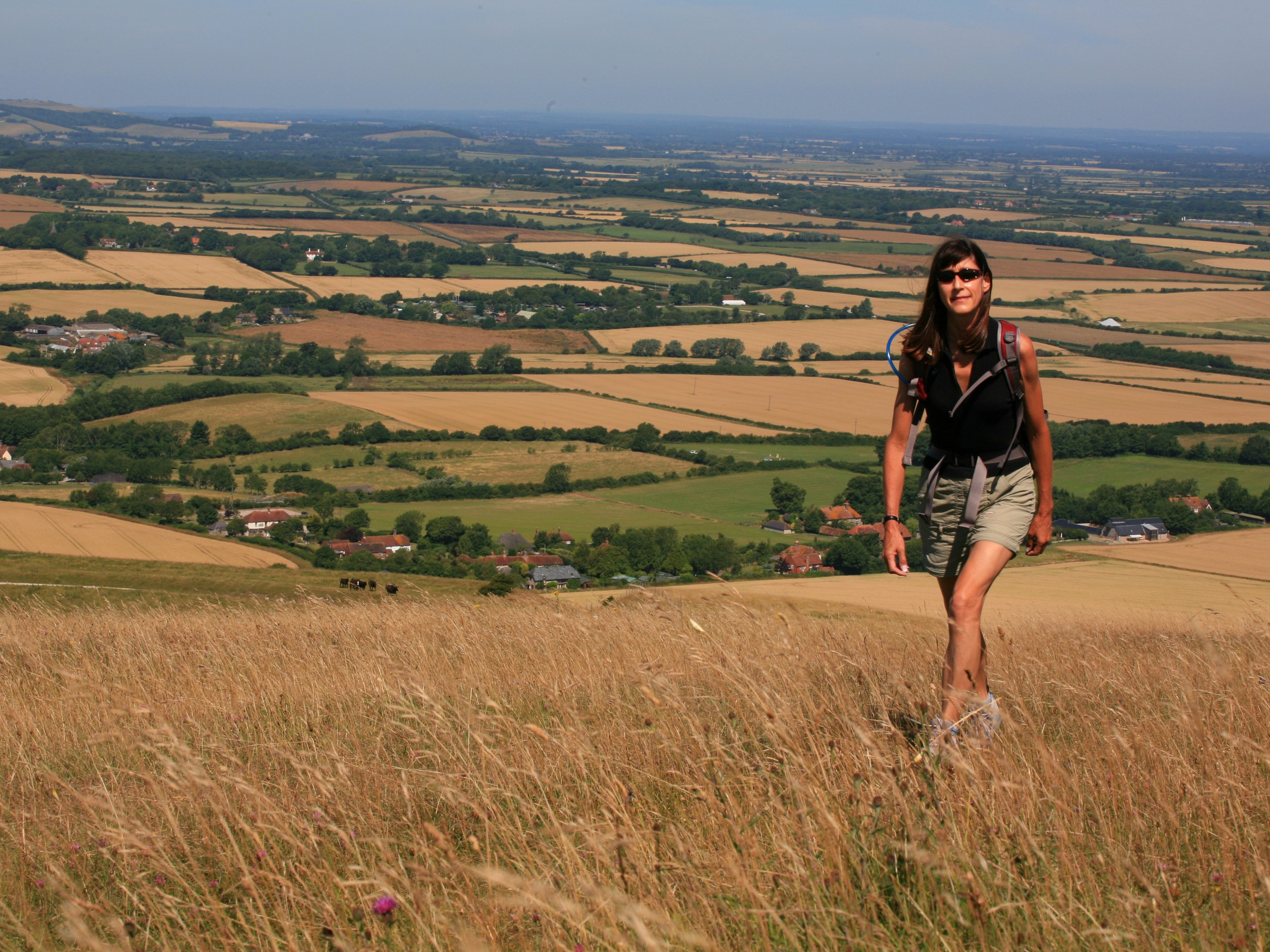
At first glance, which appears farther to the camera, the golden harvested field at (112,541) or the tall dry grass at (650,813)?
the golden harvested field at (112,541)

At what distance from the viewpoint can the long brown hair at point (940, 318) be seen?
13.4ft

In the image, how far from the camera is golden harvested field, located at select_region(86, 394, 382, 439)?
52312mm

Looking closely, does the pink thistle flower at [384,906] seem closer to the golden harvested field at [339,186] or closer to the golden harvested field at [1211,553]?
the golden harvested field at [1211,553]

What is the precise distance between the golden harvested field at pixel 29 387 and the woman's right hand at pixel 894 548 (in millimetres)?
60574

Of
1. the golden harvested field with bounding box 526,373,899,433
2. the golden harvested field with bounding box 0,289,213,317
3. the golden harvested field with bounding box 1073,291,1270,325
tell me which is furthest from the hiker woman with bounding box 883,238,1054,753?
the golden harvested field with bounding box 1073,291,1270,325

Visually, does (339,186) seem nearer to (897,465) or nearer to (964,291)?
(897,465)

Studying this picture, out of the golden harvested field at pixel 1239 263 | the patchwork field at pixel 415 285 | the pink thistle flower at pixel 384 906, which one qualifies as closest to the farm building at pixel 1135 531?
the pink thistle flower at pixel 384 906

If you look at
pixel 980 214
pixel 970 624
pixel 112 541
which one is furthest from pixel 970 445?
pixel 980 214

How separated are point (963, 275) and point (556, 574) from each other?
26.8m

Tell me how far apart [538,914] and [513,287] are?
96.0 meters

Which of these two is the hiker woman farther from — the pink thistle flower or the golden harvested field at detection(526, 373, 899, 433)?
the golden harvested field at detection(526, 373, 899, 433)

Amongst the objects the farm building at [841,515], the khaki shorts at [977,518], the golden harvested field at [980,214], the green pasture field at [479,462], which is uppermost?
the golden harvested field at [980,214]

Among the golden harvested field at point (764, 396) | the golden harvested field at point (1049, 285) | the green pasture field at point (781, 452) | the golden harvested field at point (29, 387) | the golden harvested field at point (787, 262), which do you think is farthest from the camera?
the golden harvested field at point (787, 262)

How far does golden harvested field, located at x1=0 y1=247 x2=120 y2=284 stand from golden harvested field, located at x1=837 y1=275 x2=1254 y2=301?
215 ft
